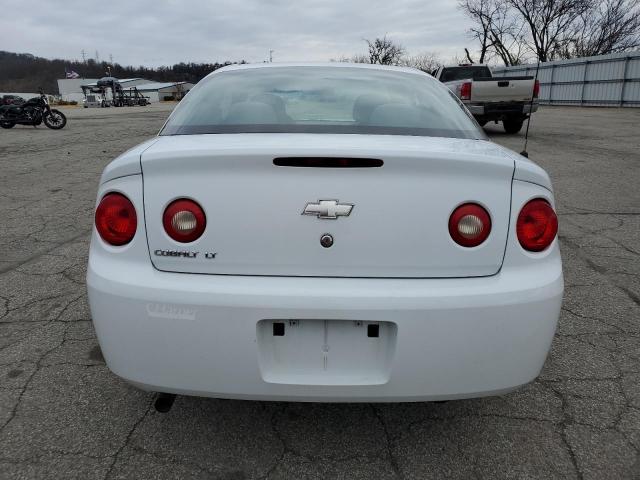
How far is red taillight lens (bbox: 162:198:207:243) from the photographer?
5.53ft

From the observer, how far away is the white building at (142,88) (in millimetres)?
76750

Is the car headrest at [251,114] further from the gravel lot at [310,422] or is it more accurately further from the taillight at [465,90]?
the taillight at [465,90]

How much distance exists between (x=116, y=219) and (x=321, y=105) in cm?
125

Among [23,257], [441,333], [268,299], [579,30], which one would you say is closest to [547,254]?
[441,333]

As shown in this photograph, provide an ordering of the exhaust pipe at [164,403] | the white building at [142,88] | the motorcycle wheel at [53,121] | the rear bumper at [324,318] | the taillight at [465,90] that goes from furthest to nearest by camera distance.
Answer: the white building at [142,88] → the motorcycle wheel at [53,121] → the taillight at [465,90] → the exhaust pipe at [164,403] → the rear bumper at [324,318]

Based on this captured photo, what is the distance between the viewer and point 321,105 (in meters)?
2.59

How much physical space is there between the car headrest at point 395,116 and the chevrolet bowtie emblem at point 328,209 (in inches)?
28.1

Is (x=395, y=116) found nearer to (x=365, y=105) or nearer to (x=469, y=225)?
(x=365, y=105)

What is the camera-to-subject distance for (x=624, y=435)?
80.4 inches

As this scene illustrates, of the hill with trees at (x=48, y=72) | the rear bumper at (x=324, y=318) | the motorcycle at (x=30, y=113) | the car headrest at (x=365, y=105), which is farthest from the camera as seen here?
the hill with trees at (x=48, y=72)

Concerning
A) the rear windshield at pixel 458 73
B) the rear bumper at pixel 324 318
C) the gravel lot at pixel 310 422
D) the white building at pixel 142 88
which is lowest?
the gravel lot at pixel 310 422

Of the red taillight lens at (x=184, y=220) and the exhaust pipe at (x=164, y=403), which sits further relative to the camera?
the exhaust pipe at (x=164, y=403)

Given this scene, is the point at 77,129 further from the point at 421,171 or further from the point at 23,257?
the point at 421,171

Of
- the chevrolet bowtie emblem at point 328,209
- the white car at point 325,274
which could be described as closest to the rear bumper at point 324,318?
the white car at point 325,274
